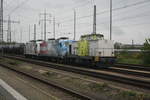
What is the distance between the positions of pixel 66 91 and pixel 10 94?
2.53m

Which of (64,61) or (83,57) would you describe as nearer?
(83,57)

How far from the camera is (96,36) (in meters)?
21.4

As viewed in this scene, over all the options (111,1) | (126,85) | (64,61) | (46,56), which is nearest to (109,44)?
(64,61)

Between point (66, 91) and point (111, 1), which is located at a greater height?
point (111, 1)

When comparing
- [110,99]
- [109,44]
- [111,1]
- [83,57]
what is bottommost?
[110,99]

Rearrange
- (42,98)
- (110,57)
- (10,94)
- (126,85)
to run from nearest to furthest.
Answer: (42,98)
(10,94)
(126,85)
(110,57)

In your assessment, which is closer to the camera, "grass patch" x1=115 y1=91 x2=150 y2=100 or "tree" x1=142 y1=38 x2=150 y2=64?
"grass patch" x1=115 y1=91 x2=150 y2=100

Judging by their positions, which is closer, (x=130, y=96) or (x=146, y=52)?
(x=130, y=96)

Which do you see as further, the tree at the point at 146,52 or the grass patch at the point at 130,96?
the tree at the point at 146,52

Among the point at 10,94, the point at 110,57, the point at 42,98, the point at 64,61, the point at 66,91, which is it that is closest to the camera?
the point at 42,98

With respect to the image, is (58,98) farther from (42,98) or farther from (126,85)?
(126,85)

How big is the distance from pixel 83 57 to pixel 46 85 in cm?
1015

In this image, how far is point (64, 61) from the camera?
83.3 ft

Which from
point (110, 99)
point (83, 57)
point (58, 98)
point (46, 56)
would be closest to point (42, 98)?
point (58, 98)
